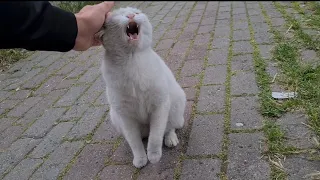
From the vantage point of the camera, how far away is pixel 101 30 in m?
2.26

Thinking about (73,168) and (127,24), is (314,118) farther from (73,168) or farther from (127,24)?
(73,168)

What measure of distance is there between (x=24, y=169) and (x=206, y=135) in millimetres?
1415

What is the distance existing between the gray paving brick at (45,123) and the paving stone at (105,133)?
523 millimetres

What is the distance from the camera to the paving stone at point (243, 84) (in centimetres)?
349

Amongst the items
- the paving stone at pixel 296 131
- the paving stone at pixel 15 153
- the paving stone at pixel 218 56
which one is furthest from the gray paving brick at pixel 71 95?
the paving stone at pixel 296 131

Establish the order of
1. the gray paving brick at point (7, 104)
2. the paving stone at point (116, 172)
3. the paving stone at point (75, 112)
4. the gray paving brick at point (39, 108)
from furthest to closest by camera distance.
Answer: the gray paving brick at point (7, 104), the gray paving brick at point (39, 108), the paving stone at point (75, 112), the paving stone at point (116, 172)

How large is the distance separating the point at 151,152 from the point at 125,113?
32 cm

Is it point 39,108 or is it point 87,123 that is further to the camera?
point 39,108

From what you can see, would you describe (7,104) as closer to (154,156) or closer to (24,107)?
(24,107)

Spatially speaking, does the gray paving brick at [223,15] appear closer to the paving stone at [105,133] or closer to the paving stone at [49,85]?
the paving stone at [49,85]

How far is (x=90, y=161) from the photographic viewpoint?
2.85 meters

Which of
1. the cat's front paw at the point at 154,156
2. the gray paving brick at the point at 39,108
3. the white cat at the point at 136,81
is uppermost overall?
the white cat at the point at 136,81

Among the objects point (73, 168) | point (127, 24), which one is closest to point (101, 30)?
point (127, 24)

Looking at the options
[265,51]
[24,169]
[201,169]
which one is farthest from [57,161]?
[265,51]
